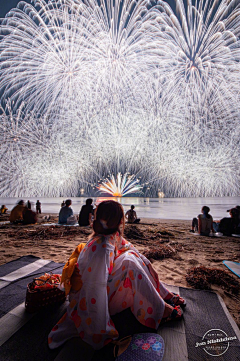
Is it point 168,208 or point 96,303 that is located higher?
point 96,303

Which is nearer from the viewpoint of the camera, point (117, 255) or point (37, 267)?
point (117, 255)

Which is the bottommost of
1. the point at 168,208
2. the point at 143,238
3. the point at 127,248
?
Answer: the point at 168,208

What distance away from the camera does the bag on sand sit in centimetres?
244

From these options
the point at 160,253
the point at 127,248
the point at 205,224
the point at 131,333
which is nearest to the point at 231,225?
the point at 205,224

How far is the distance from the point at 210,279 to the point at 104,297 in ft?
8.04

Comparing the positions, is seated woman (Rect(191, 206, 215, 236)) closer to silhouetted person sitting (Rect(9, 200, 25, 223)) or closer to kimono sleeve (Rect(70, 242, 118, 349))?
kimono sleeve (Rect(70, 242, 118, 349))

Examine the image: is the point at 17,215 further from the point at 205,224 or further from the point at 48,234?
the point at 205,224

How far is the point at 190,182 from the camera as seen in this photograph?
35.7 meters

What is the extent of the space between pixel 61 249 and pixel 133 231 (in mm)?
3048

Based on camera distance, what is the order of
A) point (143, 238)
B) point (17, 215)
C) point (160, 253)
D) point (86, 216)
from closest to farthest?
point (160, 253), point (143, 238), point (86, 216), point (17, 215)

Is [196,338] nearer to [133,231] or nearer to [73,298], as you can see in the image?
[73,298]

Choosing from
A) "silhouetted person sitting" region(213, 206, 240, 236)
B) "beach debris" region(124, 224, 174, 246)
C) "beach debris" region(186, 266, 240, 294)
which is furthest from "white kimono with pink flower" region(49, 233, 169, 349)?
"silhouetted person sitting" region(213, 206, 240, 236)

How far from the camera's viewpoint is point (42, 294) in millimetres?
2512

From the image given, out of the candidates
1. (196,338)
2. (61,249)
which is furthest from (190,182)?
(196,338)
